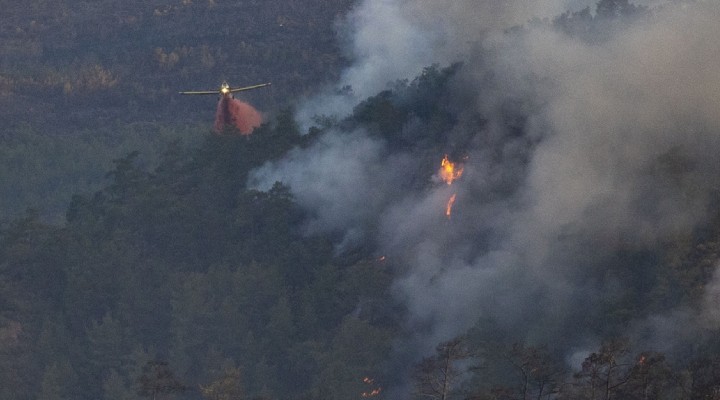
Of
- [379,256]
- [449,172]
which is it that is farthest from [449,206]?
[379,256]

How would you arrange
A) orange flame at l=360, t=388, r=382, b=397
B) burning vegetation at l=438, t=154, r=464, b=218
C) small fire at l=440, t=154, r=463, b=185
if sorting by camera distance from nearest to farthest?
orange flame at l=360, t=388, r=382, b=397
burning vegetation at l=438, t=154, r=464, b=218
small fire at l=440, t=154, r=463, b=185

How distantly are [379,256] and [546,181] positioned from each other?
12.4 meters

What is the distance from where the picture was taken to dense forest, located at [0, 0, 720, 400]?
4038 inches

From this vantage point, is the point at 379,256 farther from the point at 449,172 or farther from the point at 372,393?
the point at 372,393

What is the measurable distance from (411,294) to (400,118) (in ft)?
A: 80.8

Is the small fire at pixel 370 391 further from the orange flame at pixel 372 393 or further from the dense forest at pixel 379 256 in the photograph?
the dense forest at pixel 379 256

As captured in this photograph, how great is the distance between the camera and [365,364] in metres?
107

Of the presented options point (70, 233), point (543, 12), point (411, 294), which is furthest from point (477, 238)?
point (543, 12)

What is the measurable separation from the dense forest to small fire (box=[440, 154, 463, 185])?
21 cm

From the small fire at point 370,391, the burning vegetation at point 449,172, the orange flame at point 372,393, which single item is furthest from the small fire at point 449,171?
the orange flame at point 372,393

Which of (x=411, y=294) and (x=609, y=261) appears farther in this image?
(x=411, y=294)

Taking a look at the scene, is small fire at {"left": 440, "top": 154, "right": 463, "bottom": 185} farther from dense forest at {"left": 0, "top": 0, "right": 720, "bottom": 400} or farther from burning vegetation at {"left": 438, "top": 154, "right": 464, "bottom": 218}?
dense forest at {"left": 0, "top": 0, "right": 720, "bottom": 400}

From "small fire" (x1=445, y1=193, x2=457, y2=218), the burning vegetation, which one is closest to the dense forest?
"small fire" (x1=445, y1=193, x2=457, y2=218)

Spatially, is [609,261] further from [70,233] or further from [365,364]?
[70,233]
